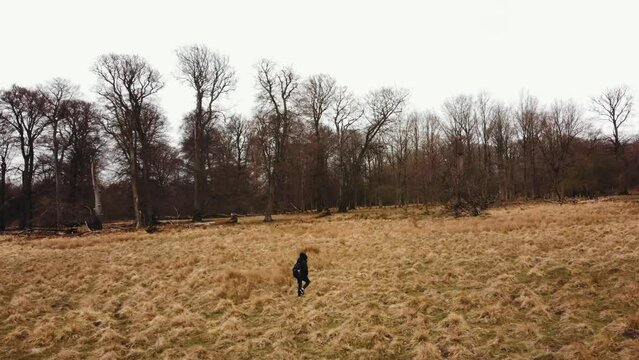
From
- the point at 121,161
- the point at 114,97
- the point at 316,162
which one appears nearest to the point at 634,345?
the point at 114,97

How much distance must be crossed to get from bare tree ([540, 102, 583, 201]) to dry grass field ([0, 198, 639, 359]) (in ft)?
115

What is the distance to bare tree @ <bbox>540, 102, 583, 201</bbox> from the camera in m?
49.4

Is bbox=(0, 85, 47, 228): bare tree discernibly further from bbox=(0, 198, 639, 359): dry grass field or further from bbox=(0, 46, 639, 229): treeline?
bbox=(0, 198, 639, 359): dry grass field

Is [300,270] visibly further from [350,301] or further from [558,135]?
[558,135]

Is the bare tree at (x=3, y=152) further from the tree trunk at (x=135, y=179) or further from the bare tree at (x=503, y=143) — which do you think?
the bare tree at (x=503, y=143)

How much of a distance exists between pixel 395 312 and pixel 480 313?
186 centimetres

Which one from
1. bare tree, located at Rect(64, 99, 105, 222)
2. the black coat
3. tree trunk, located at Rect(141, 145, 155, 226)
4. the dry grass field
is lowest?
the dry grass field

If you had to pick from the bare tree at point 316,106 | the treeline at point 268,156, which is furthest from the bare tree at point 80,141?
the bare tree at point 316,106

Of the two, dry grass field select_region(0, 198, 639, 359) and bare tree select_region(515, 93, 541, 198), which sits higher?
bare tree select_region(515, 93, 541, 198)

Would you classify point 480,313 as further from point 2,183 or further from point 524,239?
point 2,183

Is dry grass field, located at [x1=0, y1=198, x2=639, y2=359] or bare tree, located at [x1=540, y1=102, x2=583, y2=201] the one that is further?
bare tree, located at [x1=540, y1=102, x2=583, y2=201]

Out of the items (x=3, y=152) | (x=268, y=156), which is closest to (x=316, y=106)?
(x=268, y=156)

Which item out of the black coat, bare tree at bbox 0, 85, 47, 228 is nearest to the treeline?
bare tree at bbox 0, 85, 47, 228

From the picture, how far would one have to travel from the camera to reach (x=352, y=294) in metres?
10.9
